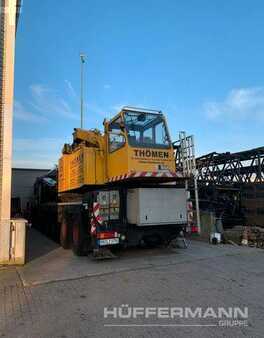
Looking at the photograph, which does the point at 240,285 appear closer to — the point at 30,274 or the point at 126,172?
the point at 126,172

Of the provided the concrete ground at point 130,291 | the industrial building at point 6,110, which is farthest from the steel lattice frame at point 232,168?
the industrial building at point 6,110

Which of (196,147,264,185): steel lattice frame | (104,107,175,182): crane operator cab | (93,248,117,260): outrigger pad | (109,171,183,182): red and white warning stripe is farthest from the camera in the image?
(196,147,264,185): steel lattice frame

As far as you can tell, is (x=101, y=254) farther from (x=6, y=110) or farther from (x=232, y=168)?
(x=232, y=168)

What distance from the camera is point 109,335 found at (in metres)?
4.33

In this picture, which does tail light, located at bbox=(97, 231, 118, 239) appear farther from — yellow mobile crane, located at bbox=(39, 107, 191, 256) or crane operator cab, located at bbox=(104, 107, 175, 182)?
crane operator cab, located at bbox=(104, 107, 175, 182)

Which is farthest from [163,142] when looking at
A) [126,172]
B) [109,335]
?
[109,335]

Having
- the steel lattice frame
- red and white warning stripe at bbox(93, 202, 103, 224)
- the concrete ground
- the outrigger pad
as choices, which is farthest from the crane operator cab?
the steel lattice frame

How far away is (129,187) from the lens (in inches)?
363

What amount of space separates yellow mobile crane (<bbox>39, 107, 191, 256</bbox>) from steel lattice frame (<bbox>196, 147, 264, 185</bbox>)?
8.87 metres

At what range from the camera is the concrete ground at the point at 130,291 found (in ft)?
14.8

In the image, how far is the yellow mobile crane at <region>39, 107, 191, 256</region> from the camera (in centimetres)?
862

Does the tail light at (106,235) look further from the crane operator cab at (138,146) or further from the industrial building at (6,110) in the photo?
the industrial building at (6,110)

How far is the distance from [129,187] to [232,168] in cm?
1100

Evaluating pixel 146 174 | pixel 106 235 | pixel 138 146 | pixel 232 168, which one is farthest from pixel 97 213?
pixel 232 168
